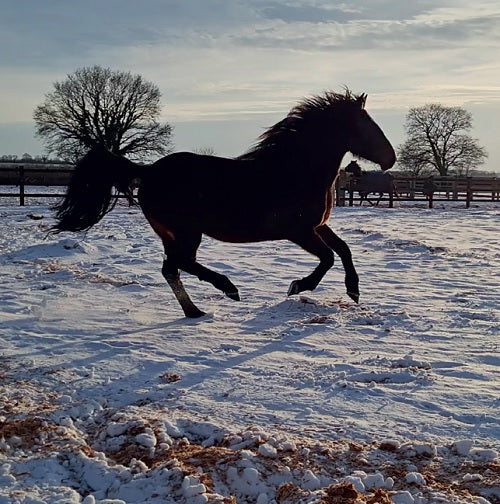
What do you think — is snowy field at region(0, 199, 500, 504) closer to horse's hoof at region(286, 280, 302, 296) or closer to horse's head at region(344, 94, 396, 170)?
horse's hoof at region(286, 280, 302, 296)

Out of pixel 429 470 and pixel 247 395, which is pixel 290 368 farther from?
pixel 429 470

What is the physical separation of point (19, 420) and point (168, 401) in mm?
818

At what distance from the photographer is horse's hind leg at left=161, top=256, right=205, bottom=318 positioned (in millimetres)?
5750

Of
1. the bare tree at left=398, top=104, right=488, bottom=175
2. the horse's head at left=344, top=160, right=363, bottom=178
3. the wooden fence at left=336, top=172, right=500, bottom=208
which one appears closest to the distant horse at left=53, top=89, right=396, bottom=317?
the horse's head at left=344, top=160, right=363, bottom=178

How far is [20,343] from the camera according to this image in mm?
4820

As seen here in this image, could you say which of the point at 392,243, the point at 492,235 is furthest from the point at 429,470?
the point at 492,235

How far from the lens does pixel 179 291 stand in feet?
19.1

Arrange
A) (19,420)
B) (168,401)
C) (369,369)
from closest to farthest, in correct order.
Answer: (19,420), (168,401), (369,369)

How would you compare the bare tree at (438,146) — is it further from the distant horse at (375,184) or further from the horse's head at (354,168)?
the horse's head at (354,168)

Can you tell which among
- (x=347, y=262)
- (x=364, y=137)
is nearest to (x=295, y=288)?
(x=347, y=262)

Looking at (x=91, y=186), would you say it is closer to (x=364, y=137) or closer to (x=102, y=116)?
(x=364, y=137)

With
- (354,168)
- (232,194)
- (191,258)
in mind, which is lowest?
(191,258)

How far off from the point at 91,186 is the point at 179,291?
1288mm

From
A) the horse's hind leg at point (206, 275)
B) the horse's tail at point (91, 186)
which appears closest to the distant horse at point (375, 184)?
the horse's hind leg at point (206, 275)
